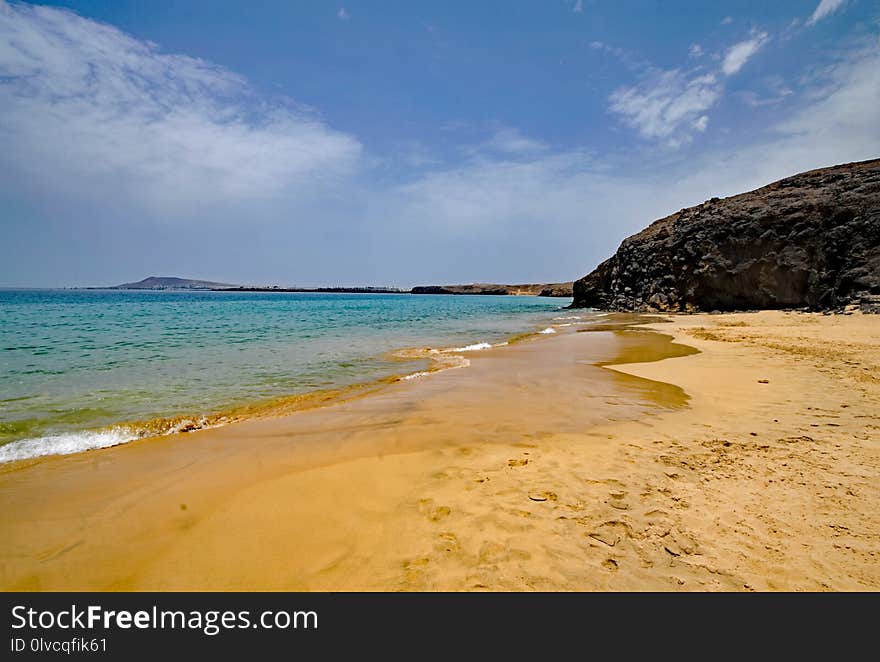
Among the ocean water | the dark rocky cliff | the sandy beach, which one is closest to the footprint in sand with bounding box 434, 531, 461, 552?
the sandy beach

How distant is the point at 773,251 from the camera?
2916 cm

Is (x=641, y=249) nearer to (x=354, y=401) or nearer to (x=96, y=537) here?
(x=354, y=401)

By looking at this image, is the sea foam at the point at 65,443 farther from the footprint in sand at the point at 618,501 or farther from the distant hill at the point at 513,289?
the distant hill at the point at 513,289

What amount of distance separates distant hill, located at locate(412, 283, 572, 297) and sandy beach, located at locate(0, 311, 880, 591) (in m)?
121

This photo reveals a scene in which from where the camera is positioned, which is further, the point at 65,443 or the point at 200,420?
the point at 200,420

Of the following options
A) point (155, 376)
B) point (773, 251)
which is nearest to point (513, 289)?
point (773, 251)

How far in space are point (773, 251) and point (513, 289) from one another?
436 feet

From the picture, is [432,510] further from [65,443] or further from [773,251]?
[773,251]

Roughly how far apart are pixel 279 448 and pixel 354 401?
8.24ft

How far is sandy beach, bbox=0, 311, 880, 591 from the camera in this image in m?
2.58

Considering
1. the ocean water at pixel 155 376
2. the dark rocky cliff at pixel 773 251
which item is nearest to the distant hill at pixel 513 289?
the dark rocky cliff at pixel 773 251
